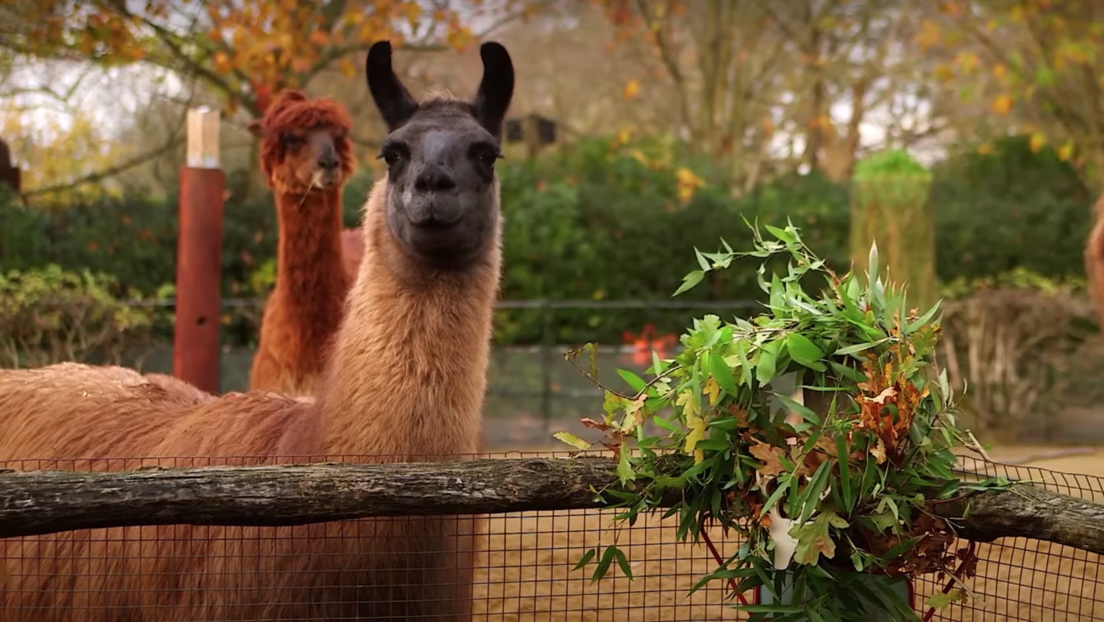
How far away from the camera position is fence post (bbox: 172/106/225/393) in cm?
641

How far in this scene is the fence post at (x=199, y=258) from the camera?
6.41m

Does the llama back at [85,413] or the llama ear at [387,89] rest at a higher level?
the llama ear at [387,89]

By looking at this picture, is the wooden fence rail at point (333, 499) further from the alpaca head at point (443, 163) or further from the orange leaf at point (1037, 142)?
the orange leaf at point (1037, 142)

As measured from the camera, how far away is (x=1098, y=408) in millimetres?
10422

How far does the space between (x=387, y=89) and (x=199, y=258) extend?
9.86 ft

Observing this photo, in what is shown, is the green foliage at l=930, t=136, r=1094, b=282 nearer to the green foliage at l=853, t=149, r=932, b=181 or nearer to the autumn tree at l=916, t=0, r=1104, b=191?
the autumn tree at l=916, t=0, r=1104, b=191

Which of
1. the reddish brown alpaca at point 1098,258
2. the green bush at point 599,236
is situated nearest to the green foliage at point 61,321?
the green bush at point 599,236

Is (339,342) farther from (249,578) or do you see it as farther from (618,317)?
(618,317)

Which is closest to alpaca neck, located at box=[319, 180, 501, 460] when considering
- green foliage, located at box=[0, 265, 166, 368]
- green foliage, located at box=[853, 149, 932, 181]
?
green foliage, located at box=[853, 149, 932, 181]

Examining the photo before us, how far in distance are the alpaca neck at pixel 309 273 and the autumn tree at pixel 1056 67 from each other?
9522mm

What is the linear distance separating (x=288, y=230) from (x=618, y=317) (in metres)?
5.36

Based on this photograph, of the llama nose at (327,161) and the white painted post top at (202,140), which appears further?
the white painted post top at (202,140)

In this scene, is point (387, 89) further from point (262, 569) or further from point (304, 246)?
point (304, 246)

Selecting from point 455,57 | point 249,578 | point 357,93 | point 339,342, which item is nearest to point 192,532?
point 249,578
